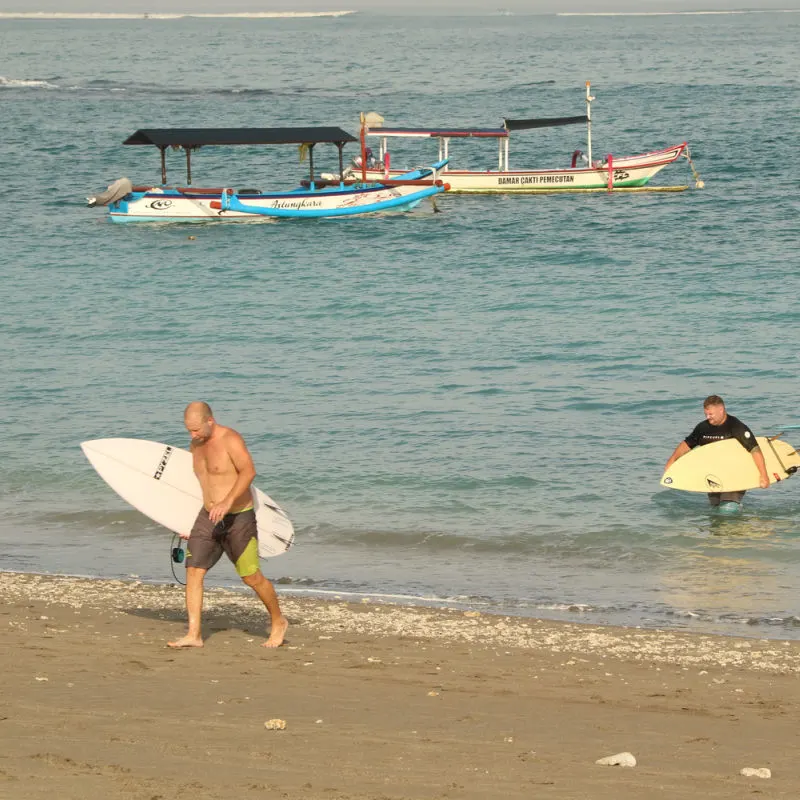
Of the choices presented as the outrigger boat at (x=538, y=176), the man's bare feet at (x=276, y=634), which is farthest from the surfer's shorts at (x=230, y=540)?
the outrigger boat at (x=538, y=176)

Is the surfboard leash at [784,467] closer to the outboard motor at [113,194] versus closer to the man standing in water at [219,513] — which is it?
the man standing in water at [219,513]

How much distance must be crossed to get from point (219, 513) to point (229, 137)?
A: 2784 cm

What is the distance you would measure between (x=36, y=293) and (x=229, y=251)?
6254mm

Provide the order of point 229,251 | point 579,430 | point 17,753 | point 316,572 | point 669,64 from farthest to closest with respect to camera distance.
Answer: point 669,64
point 229,251
point 579,430
point 316,572
point 17,753

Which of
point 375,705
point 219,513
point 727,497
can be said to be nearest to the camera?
point 375,705

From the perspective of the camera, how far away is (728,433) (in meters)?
13.2

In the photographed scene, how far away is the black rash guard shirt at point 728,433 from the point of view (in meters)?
13.1

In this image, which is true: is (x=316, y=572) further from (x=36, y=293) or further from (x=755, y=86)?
(x=755, y=86)

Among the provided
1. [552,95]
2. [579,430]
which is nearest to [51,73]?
[552,95]

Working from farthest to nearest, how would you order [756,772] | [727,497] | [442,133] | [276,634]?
1. [442,133]
2. [727,497]
3. [276,634]
4. [756,772]

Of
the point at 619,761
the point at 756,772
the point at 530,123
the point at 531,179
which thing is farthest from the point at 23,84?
the point at 756,772

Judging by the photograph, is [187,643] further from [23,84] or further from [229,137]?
[23,84]

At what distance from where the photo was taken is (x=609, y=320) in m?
23.6

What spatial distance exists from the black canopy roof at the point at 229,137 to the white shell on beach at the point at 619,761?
2938cm
